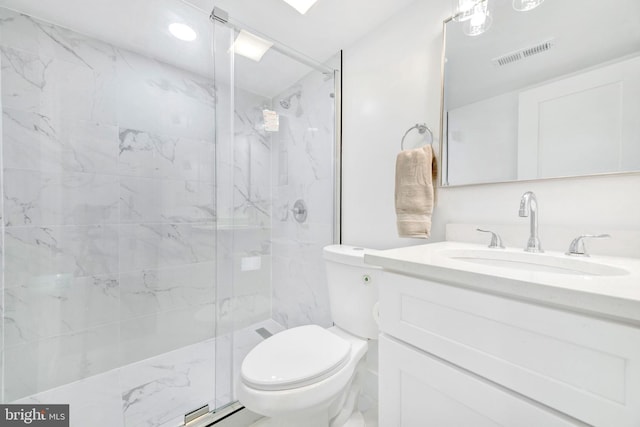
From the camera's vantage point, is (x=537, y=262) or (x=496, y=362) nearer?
(x=496, y=362)

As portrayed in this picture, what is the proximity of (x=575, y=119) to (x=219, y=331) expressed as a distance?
188cm

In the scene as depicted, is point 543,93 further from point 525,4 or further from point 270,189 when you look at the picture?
point 270,189

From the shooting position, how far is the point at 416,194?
1.09 meters

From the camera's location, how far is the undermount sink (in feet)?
2.18

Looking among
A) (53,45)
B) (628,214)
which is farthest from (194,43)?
(628,214)

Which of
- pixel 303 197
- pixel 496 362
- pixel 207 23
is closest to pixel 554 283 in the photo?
pixel 496 362

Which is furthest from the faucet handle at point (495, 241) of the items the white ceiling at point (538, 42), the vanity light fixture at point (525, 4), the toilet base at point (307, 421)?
the toilet base at point (307, 421)

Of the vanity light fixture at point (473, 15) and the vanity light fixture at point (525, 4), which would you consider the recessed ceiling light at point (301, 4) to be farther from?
the vanity light fixture at point (525, 4)

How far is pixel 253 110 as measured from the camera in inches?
63.0

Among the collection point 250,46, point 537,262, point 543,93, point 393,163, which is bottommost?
point 537,262

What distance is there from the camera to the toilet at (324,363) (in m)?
0.84

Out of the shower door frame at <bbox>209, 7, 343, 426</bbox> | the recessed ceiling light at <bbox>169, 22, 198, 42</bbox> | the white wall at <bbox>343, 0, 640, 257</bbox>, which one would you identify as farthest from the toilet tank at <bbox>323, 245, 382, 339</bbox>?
the recessed ceiling light at <bbox>169, 22, 198, 42</bbox>

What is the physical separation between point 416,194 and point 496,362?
689mm

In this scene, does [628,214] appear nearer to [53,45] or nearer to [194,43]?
[194,43]
